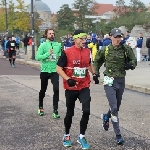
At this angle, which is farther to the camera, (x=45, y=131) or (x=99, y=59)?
(x=45, y=131)

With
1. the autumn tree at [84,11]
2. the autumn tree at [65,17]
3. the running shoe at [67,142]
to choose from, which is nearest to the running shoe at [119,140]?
the running shoe at [67,142]

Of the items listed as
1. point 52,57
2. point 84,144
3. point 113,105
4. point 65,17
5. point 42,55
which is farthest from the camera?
point 65,17

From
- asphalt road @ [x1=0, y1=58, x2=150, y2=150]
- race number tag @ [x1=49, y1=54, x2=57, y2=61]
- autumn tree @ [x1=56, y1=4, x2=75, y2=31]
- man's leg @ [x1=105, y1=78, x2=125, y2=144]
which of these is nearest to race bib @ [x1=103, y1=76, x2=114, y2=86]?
man's leg @ [x1=105, y1=78, x2=125, y2=144]

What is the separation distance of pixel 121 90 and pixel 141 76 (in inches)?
385

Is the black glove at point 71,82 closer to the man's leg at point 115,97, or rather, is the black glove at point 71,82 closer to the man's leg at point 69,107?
the man's leg at point 69,107

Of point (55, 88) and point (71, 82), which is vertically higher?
point (71, 82)

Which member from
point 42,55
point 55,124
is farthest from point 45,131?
point 42,55

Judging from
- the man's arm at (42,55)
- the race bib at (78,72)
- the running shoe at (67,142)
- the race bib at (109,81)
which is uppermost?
the man's arm at (42,55)

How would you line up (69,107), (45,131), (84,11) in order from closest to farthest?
1. (69,107)
2. (45,131)
3. (84,11)

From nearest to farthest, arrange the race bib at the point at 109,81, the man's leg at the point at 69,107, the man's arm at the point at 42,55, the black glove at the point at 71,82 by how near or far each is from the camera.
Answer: the black glove at the point at 71,82 → the man's leg at the point at 69,107 → the race bib at the point at 109,81 → the man's arm at the point at 42,55

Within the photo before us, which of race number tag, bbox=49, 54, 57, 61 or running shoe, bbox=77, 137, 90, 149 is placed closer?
running shoe, bbox=77, 137, 90, 149

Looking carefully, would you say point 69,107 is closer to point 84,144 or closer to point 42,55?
point 84,144

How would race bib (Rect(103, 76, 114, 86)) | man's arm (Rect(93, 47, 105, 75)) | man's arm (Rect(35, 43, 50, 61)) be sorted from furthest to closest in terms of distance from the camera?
man's arm (Rect(35, 43, 50, 61)), man's arm (Rect(93, 47, 105, 75)), race bib (Rect(103, 76, 114, 86))

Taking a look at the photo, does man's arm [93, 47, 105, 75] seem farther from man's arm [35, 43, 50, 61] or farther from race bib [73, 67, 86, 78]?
man's arm [35, 43, 50, 61]
